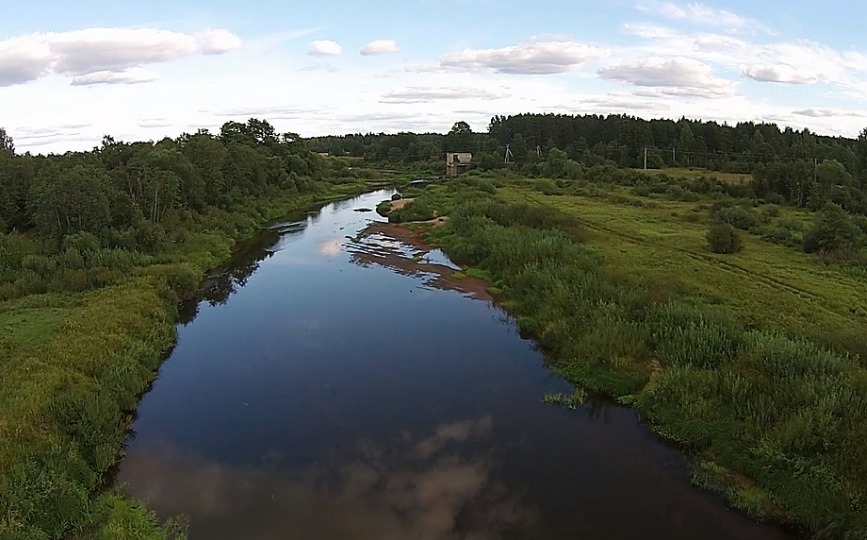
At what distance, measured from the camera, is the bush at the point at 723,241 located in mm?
30578

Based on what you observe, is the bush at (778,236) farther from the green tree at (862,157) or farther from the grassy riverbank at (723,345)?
the green tree at (862,157)

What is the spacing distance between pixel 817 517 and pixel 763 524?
2.89ft

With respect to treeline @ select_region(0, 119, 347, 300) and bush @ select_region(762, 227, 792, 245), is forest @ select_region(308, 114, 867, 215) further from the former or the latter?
treeline @ select_region(0, 119, 347, 300)

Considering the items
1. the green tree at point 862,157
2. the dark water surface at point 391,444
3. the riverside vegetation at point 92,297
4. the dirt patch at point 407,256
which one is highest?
the green tree at point 862,157

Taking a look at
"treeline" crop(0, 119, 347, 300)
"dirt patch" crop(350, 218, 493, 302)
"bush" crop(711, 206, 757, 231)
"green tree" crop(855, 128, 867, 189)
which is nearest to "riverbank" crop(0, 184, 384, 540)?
"treeline" crop(0, 119, 347, 300)

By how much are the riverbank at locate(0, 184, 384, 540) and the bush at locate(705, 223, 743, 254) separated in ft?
79.7

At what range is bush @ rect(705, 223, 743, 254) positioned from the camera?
3058cm

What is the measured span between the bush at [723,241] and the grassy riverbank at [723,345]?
0.63 meters

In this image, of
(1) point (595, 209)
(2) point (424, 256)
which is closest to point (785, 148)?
(1) point (595, 209)

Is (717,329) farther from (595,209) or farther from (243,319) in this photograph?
(595,209)

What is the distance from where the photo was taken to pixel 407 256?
117ft

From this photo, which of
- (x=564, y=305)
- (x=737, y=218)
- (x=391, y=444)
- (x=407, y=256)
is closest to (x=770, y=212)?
(x=737, y=218)

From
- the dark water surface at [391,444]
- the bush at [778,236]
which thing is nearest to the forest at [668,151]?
the bush at [778,236]

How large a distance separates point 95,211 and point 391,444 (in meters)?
21.1
